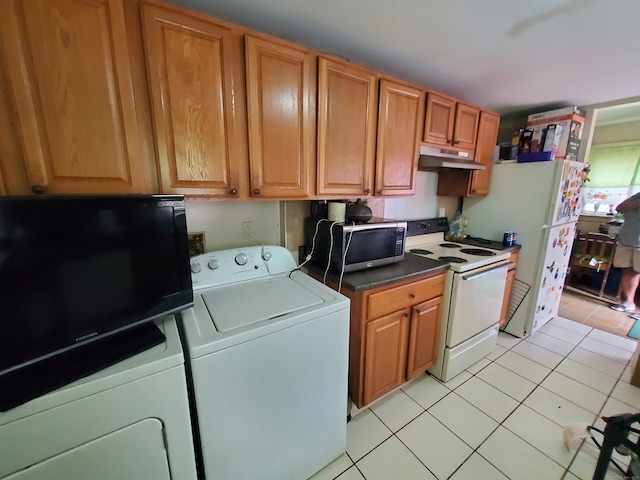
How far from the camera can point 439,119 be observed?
193 centimetres

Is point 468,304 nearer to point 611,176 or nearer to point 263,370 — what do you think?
point 263,370

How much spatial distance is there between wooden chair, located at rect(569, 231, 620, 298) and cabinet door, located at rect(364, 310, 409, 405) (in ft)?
11.5

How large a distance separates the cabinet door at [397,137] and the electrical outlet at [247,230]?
87cm

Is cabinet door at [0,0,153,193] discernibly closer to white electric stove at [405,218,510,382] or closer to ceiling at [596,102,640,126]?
white electric stove at [405,218,510,382]

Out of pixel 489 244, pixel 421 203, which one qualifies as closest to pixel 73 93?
pixel 421 203

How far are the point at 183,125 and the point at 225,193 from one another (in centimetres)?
32

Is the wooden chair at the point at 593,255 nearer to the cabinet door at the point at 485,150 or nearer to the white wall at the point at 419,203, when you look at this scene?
the cabinet door at the point at 485,150

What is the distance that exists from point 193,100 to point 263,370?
1.15 m

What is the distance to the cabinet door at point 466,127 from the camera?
2028 mm

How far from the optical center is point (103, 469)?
76 centimetres

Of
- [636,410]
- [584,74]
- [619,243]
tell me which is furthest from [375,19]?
[619,243]

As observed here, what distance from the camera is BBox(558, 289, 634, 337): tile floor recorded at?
2721mm

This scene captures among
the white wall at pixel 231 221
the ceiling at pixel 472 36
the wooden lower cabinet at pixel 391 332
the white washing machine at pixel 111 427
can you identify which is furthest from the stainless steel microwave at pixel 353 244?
the ceiling at pixel 472 36

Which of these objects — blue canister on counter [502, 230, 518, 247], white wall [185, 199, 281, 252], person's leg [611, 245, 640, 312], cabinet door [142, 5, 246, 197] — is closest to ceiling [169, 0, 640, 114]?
cabinet door [142, 5, 246, 197]
